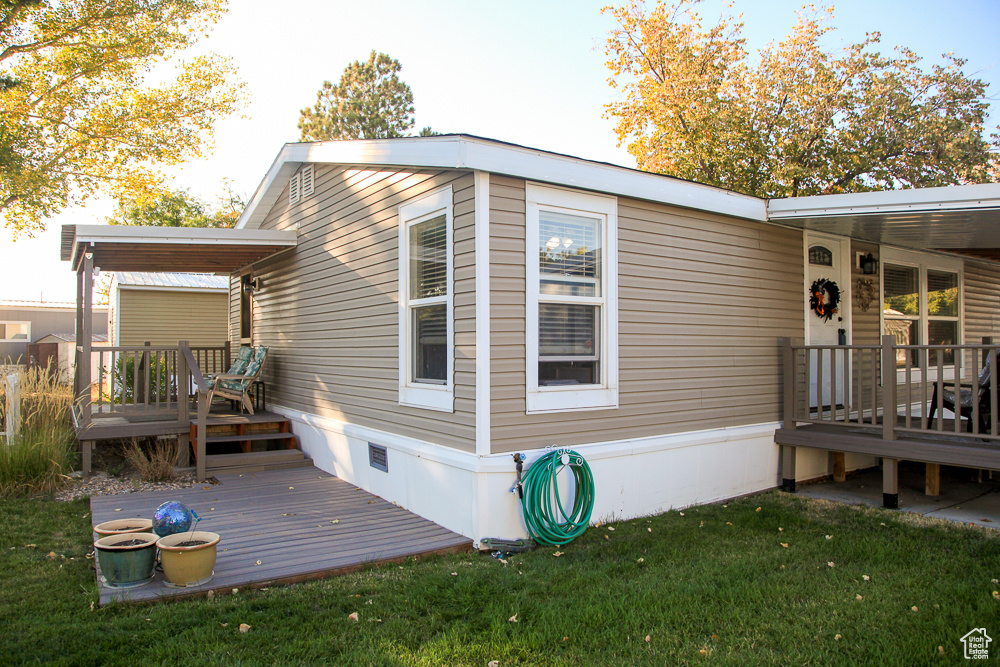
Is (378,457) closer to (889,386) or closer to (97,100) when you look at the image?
(889,386)

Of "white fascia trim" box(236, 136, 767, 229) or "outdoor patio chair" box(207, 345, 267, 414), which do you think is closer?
"white fascia trim" box(236, 136, 767, 229)

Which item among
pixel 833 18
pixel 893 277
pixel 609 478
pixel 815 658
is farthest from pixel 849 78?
pixel 815 658

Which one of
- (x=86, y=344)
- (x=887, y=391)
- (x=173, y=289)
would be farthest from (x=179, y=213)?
(x=887, y=391)

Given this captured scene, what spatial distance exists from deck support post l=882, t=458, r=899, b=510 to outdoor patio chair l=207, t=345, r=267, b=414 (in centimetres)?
659

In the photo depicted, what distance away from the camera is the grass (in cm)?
577

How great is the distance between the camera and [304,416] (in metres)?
7.36

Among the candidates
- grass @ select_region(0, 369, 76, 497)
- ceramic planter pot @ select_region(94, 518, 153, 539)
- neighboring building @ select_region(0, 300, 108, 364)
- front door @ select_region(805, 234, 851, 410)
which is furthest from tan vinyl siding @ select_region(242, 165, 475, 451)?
neighboring building @ select_region(0, 300, 108, 364)

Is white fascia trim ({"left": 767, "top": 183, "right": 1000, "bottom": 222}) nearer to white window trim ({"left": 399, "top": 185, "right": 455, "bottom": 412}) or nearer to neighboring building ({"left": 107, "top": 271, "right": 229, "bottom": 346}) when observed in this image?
white window trim ({"left": 399, "top": 185, "right": 455, "bottom": 412})

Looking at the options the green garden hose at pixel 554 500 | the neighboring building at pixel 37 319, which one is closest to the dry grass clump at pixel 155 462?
the green garden hose at pixel 554 500

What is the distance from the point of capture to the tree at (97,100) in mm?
15562

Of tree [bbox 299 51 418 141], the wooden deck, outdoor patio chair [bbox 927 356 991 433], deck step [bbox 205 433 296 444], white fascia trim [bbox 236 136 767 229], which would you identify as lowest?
the wooden deck

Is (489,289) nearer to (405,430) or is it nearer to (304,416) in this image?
(405,430)

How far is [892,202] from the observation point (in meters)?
5.43

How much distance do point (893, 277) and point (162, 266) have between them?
953 cm
